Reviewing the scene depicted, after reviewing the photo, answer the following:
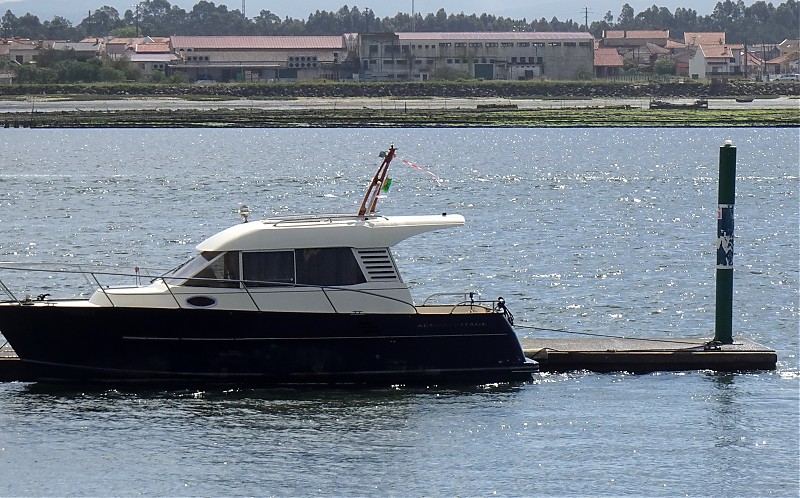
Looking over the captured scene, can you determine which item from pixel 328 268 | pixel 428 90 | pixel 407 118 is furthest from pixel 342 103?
pixel 328 268

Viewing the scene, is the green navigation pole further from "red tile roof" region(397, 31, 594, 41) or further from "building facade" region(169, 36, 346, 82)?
"building facade" region(169, 36, 346, 82)

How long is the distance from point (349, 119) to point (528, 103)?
107 ft

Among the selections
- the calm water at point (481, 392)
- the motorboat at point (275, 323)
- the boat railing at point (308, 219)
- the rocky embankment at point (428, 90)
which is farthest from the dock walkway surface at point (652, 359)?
the rocky embankment at point (428, 90)

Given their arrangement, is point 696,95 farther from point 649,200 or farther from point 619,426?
point 619,426

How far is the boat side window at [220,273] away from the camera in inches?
855

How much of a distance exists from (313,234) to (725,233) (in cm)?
710

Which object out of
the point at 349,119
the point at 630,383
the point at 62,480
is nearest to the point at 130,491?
the point at 62,480

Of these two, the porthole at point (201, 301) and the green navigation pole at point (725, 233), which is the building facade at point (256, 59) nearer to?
the green navigation pole at point (725, 233)

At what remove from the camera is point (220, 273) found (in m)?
21.8

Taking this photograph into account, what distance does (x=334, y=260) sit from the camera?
2186cm

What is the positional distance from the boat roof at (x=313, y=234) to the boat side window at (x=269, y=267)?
12 cm

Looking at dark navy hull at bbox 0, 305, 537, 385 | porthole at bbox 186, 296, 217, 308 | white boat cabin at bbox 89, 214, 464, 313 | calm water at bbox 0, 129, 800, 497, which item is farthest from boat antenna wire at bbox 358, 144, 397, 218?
calm water at bbox 0, 129, 800, 497

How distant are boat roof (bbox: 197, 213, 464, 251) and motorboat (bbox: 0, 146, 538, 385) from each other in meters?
0.02

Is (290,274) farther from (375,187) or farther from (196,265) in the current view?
(375,187)
